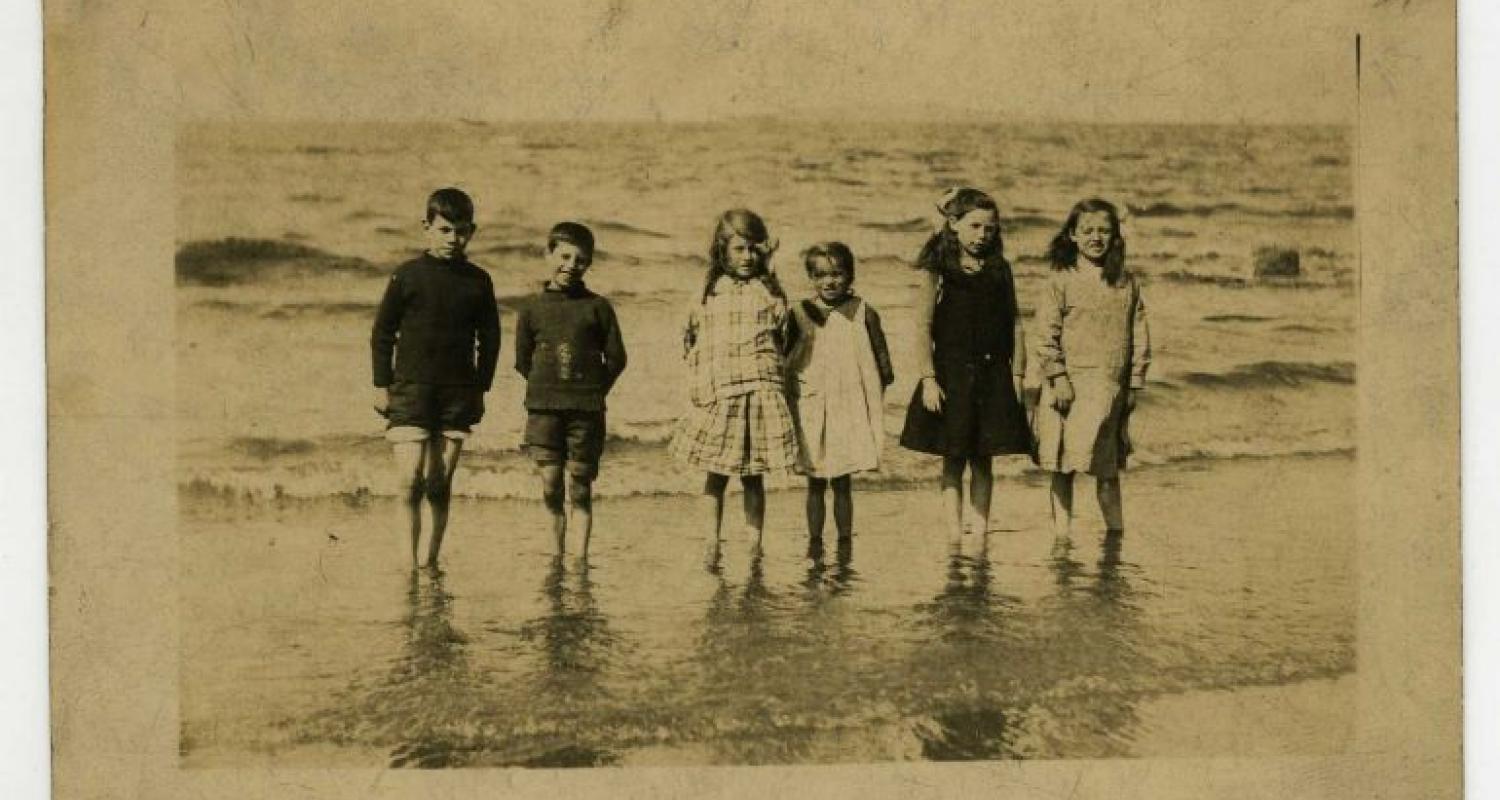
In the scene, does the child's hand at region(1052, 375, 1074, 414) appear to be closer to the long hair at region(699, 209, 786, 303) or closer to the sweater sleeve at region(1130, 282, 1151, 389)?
the sweater sleeve at region(1130, 282, 1151, 389)

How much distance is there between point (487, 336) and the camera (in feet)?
10.1

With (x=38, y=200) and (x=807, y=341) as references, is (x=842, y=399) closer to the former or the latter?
(x=807, y=341)

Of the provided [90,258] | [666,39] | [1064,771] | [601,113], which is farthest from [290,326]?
[1064,771]

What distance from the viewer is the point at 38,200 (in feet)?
9.89

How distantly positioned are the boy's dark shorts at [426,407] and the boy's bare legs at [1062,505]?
4.12 feet

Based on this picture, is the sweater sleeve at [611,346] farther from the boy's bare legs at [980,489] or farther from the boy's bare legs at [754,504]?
the boy's bare legs at [980,489]

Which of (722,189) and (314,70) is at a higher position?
(314,70)

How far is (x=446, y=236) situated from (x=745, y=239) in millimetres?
625

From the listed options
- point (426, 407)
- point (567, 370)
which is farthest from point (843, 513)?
point (426, 407)

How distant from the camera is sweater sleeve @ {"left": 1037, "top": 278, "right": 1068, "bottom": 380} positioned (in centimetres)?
312

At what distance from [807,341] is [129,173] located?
56.9 inches

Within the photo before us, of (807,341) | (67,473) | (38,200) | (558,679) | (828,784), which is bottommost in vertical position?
(828,784)

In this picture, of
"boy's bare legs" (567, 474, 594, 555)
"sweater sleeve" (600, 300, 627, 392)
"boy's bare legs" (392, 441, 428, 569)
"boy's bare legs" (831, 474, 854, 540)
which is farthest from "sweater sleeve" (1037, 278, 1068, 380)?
"boy's bare legs" (392, 441, 428, 569)

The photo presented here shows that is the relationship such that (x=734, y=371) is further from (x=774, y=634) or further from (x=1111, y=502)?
(x=1111, y=502)
